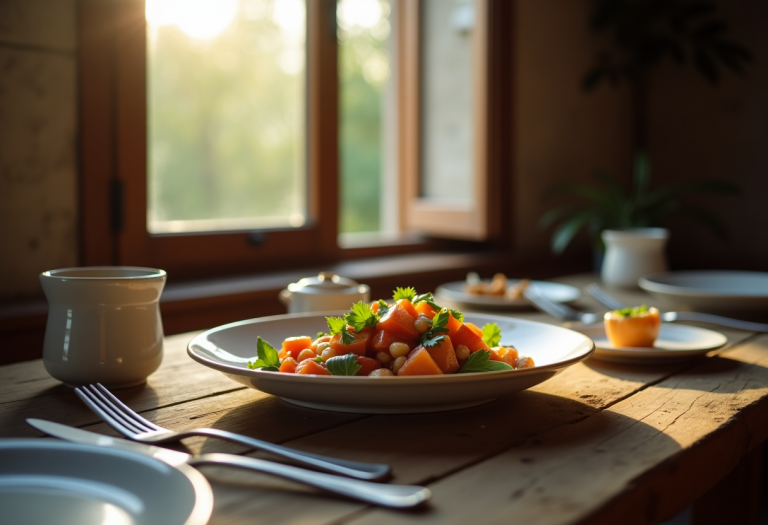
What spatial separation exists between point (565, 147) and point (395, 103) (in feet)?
2.64

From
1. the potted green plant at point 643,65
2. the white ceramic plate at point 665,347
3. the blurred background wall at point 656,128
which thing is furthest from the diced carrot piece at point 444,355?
the blurred background wall at point 656,128

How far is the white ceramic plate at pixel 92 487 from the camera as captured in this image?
0.51m

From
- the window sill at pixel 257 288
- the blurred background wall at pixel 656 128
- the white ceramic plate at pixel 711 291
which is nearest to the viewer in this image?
the white ceramic plate at pixel 711 291

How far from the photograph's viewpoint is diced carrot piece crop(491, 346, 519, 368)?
31.7 inches

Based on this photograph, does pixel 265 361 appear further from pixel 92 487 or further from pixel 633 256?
pixel 633 256

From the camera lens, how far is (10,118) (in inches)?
67.9

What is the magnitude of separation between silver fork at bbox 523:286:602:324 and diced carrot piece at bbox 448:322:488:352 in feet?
2.06

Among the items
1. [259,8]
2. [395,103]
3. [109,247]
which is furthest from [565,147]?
[109,247]

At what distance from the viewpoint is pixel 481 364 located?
753 mm

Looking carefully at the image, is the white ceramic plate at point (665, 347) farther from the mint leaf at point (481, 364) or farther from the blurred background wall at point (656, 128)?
the blurred background wall at point (656, 128)

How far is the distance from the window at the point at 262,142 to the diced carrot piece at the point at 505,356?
1377 millimetres

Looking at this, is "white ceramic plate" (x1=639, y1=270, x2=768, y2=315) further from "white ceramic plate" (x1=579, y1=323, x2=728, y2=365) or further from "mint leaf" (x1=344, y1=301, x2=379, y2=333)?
"mint leaf" (x1=344, y1=301, x2=379, y2=333)

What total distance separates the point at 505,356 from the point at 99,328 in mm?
459

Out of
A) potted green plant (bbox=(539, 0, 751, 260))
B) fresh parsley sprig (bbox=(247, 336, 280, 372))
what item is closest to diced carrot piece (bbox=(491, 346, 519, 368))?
fresh parsley sprig (bbox=(247, 336, 280, 372))
